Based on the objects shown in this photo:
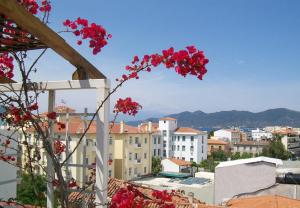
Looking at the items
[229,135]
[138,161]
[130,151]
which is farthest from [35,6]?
[229,135]

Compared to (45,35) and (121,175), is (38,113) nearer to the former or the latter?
(45,35)

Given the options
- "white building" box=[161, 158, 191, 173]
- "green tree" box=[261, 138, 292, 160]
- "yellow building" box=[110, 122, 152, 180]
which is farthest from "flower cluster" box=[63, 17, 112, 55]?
"green tree" box=[261, 138, 292, 160]

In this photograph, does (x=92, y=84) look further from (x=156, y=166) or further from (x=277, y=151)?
(x=277, y=151)

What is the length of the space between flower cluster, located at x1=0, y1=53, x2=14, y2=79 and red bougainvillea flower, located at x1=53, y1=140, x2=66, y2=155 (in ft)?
2.47

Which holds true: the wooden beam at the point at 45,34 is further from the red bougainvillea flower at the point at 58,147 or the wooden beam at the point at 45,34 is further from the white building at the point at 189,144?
the white building at the point at 189,144

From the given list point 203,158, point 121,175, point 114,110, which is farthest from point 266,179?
point 203,158

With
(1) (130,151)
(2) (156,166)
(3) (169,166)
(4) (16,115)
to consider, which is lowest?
(3) (169,166)

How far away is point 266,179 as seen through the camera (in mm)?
14797

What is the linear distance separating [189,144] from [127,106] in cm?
5732

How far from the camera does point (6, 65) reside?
318 centimetres

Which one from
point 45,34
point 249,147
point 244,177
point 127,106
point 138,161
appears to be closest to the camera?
point 45,34

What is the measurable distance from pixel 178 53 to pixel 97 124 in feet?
2.44

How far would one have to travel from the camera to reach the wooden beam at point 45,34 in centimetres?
174

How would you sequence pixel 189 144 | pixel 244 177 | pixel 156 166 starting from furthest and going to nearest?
pixel 189 144 < pixel 156 166 < pixel 244 177
